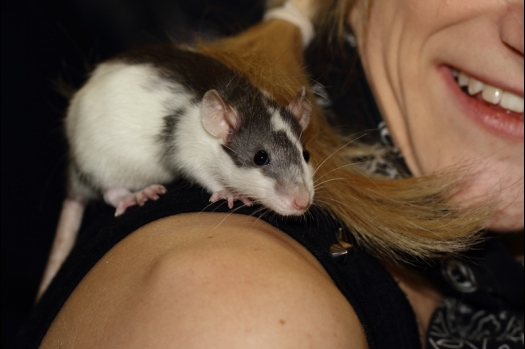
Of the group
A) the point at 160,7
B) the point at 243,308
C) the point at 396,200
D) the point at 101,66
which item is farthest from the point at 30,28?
the point at 243,308

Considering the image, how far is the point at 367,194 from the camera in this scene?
1308mm

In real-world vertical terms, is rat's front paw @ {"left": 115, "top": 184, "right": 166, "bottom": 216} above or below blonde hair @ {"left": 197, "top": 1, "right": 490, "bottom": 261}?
below

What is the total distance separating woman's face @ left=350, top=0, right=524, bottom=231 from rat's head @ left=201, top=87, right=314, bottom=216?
0.38 m

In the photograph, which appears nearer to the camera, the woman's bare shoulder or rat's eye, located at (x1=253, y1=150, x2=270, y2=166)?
the woman's bare shoulder

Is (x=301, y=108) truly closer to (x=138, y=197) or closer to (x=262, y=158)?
(x=262, y=158)

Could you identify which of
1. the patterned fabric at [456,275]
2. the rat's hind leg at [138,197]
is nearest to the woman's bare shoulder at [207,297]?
the rat's hind leg at [138,197]

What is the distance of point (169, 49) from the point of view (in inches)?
60.7

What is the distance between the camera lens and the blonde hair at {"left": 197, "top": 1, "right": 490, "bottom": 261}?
1.26 meters

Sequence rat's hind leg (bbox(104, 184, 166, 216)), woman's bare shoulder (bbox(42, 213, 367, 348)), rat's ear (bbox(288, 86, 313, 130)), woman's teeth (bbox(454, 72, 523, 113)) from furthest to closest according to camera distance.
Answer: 1. woman's teeth (bbox(454, 72, 523, 113))
2. rat's hind leg (bbox(104, 184, 166, 216))
3. rat's ear (bbox(288, 86, 313, 130))
4. woman's bare shoulder (bbox(42, 213, 367, 348))

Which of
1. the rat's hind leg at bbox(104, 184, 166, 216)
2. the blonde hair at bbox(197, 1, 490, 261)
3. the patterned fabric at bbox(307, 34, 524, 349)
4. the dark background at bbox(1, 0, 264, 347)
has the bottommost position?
the dark background at bbox(1, 0, 264, 347)

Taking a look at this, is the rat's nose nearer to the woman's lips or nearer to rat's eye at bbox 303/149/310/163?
rat's eye at bbox 303/149/310/163

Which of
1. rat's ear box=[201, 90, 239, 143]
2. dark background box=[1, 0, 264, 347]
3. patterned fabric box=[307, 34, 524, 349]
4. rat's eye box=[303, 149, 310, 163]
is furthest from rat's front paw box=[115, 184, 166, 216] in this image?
dark background box=[1, 0, 264, 347]

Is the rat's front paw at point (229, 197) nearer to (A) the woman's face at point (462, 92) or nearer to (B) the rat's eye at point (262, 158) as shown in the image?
(B) the rat's eye at point (262, 158)

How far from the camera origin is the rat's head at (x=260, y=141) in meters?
1.34
